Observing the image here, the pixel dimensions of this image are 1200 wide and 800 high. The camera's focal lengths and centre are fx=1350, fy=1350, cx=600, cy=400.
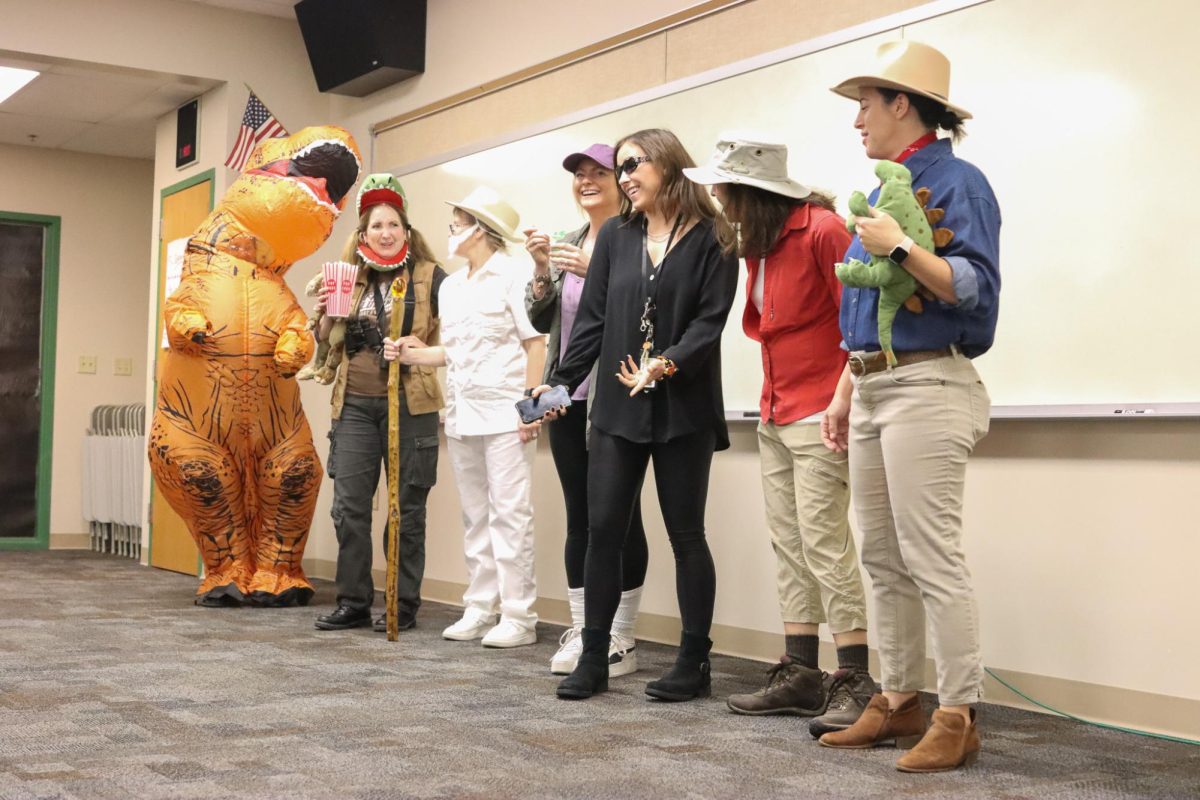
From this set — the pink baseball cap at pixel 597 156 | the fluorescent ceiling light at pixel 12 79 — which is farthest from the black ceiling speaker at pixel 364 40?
the pink baseball cap at pixel 597 156

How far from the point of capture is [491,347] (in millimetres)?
4422

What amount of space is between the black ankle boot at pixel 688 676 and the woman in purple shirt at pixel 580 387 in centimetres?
35

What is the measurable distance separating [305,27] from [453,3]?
967 mm

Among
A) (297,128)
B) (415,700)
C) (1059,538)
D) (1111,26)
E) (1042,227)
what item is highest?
(297,128)

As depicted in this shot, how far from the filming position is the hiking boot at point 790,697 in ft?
10.6

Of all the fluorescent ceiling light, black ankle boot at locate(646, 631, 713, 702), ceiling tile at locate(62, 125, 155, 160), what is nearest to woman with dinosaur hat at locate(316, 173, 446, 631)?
black ankle boot at locate(646, 631, 713, 702)

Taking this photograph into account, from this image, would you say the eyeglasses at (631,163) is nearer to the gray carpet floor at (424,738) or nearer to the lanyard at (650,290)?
the lanyard at (650,290)

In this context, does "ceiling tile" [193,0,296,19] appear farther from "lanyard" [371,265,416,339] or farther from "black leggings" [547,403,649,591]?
"black leggings" [547,403,649,591]

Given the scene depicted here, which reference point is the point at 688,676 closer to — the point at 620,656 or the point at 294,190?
the point at 620,656

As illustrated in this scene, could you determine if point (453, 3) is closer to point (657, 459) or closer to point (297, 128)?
point (297, 128)

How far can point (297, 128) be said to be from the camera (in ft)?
23.1

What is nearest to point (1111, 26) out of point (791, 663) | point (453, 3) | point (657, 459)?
point (657, 459)

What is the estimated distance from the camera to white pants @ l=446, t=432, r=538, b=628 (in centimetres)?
441

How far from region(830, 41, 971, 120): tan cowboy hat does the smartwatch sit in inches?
13.7
